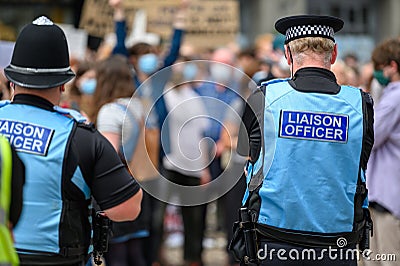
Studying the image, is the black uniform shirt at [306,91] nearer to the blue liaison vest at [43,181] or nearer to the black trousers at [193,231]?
the blue liaison vest at [43,181]

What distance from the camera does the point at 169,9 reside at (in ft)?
29.0

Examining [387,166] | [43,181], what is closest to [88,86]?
[387,166]

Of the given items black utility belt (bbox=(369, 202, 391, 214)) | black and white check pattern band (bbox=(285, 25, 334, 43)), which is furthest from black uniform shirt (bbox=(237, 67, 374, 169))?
black utility belt (bbox=(369, 202, 391, 214))

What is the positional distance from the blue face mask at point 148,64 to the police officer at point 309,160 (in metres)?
3.15

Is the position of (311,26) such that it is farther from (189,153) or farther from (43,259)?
(189,153)

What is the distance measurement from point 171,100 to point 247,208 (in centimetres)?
354

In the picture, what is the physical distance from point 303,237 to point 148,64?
3467 mm

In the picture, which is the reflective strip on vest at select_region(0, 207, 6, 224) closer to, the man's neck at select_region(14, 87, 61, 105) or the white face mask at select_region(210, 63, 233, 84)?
the man's neck at select_region(14, 87, 61, 105)

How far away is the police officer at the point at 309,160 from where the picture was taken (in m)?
3.73

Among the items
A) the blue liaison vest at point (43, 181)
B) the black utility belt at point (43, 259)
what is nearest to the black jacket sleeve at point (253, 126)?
the blue liaison vest at point (43, 181)

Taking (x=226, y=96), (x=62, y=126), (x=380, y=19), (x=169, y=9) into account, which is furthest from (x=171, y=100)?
(x=380, y=19)

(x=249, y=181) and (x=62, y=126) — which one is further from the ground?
(x=62, y=126)

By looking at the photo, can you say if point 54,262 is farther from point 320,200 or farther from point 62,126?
point 320,200

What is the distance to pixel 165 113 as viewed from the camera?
684 cm
